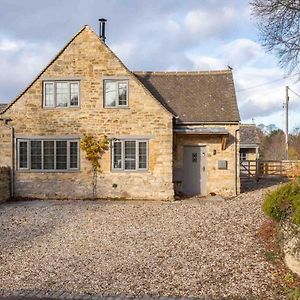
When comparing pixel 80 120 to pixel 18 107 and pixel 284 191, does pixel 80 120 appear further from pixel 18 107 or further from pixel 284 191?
pixel 284 191

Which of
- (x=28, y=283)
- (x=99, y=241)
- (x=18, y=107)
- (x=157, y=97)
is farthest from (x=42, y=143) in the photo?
(x=28, y=283)

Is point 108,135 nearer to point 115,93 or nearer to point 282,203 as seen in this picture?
point 115,93

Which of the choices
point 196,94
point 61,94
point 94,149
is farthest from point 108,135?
point 196,94

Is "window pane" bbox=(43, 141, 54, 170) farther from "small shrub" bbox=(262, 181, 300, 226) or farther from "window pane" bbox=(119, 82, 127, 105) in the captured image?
"small shrub" bbox=(262, 181, 300, 226)

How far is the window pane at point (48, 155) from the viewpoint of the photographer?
2134cm

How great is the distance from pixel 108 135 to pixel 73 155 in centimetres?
186

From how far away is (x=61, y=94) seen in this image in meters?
21.4

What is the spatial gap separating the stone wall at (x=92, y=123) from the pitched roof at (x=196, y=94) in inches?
67.8

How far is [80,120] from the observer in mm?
21219

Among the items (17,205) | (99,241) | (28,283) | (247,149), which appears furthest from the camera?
(247,149)

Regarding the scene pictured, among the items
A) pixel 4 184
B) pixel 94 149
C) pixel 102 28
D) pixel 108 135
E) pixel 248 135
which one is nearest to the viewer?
pixel 4 184

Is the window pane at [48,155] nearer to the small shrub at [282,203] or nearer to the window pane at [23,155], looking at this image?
the window pane at [23,155]

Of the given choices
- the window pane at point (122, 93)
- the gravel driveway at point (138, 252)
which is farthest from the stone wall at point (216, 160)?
the gravel driveway at point (138, 252)

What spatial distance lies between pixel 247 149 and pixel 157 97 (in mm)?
22504
